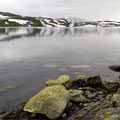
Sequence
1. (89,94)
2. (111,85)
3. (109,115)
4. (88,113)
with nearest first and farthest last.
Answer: (109,115), (88,113), (89,94), (111,85)

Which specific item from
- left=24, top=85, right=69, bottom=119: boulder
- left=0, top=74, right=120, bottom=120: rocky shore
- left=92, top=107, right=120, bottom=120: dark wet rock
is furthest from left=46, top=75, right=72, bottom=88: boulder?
left=92, top=107, right=120, bottom=120: dark wet rock

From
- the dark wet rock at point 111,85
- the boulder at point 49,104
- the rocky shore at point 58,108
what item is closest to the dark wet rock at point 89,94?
the rocky shore at point 58,108

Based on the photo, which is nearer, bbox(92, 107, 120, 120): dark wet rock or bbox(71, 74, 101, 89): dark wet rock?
bbox(92, 107, 120, 120): dark wet rock

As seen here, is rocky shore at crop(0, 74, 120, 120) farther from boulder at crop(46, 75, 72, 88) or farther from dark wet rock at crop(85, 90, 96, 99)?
boulder at crop(46, 75, 72, 88)

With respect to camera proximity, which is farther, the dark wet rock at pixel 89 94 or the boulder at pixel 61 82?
the boulder at pixel 61 82

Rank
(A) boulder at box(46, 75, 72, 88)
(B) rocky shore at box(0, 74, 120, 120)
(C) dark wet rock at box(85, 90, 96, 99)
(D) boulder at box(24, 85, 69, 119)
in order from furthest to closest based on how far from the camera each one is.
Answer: (A) boulder at box(46, 75, 72, 88) → (C) dark wet rock at box(85, 90, 96, 99) → (D) boulder at box(24, 85, 69, 119) → (B) rocky shore at box(0, 74, 120, 120)

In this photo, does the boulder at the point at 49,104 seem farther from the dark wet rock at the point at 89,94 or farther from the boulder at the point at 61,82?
the boulder at the point at 61,82

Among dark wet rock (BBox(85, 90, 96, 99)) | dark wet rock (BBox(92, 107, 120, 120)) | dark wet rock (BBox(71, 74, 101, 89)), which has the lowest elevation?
dark wet rock (BBox(85, 90, 96, 99))

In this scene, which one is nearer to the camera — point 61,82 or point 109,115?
point 109,115

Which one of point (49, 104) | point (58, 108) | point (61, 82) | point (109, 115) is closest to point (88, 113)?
point (109, 115)

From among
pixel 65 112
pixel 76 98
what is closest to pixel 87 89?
pixel 76 98

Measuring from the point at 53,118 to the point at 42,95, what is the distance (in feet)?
5.94

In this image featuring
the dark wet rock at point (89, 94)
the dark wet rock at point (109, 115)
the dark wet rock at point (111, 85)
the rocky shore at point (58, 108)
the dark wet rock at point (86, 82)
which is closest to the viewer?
the dark wet rock at point (109, 115)

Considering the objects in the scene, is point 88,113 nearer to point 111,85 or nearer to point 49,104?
point 49,104
